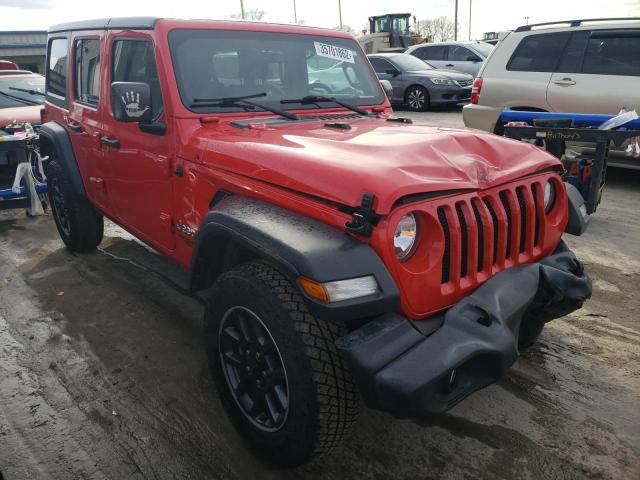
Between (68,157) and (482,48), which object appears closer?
(68,157)

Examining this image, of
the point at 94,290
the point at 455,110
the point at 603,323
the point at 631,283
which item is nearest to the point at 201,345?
the point at 94,290

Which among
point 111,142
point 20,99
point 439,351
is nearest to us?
point 439,351

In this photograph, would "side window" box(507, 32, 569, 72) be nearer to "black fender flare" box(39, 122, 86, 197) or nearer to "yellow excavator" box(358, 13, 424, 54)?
"black fender flare" box(39, 122, 86, 197)

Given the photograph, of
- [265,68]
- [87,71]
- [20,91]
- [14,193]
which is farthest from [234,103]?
[20,91]

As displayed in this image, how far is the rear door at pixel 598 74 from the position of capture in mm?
6426

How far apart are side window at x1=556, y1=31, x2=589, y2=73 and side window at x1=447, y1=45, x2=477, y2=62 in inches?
401

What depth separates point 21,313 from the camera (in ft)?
12.9

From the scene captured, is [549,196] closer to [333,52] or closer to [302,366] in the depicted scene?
[302,366]

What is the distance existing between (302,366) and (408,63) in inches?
557

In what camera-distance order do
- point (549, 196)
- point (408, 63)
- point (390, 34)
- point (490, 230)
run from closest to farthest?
point (490, 230)
point (549, 196)
point (408, 63)
point (390, 34)

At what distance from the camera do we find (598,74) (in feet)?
21.9

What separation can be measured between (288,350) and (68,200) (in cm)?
342

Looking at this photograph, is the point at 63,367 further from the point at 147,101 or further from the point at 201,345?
the point at 147,101

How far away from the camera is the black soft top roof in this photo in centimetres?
324
